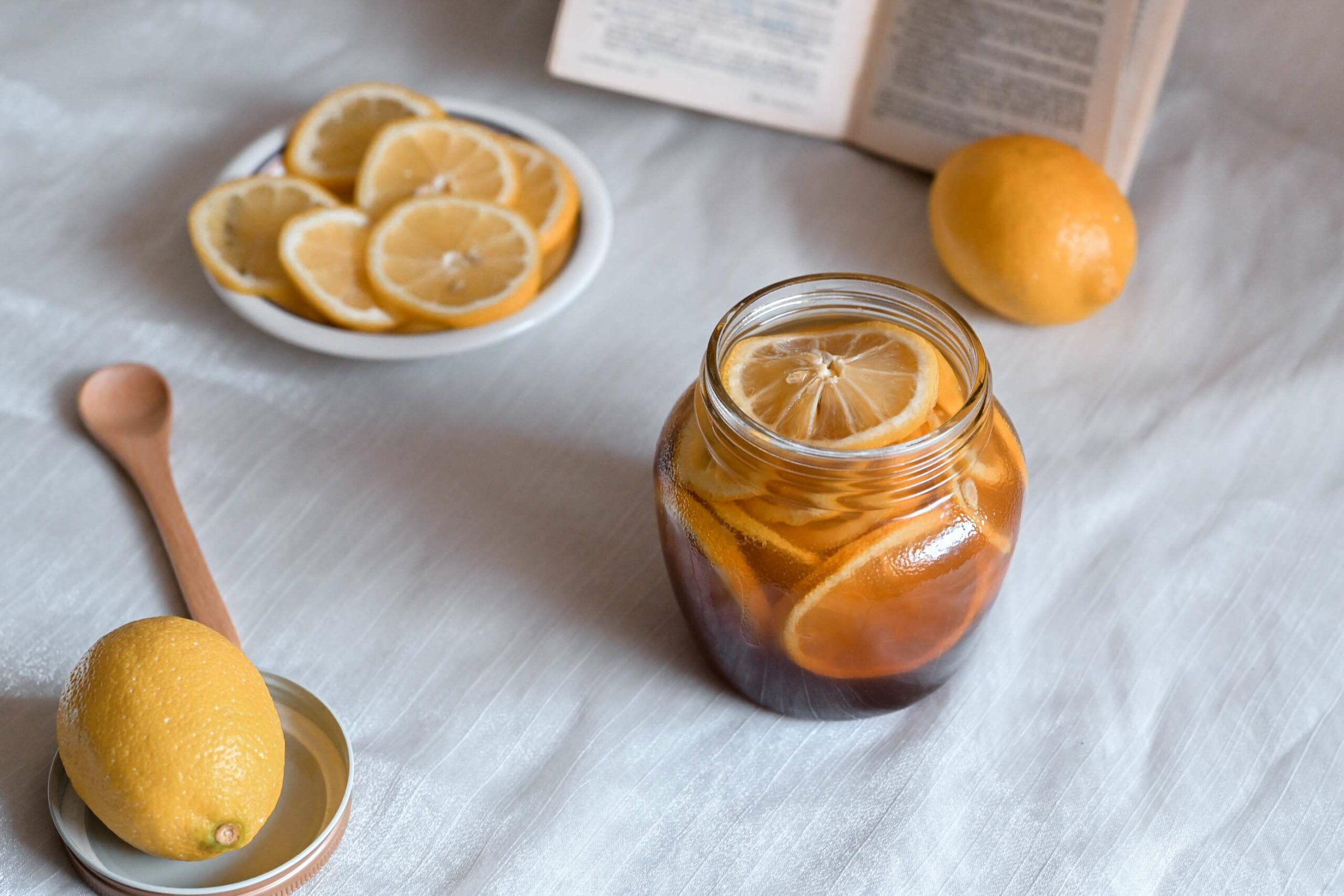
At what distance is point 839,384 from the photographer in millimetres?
574

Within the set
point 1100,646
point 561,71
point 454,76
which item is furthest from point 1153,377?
point 454,76

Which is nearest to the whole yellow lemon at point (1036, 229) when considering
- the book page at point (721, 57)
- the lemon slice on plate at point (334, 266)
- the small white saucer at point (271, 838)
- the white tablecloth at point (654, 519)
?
the white tablecloth at point (654, 519)

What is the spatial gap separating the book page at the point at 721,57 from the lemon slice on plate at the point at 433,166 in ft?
0.49

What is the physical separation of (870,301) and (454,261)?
0.34m

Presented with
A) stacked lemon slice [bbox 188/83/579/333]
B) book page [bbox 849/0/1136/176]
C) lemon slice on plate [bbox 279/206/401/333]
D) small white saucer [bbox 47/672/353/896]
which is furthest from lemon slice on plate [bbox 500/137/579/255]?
small white saucer [bbox 47/672/353/896]

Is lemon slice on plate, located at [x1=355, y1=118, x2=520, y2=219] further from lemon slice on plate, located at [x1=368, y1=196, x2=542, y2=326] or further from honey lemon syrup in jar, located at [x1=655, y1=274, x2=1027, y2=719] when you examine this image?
honey lemon syrup in jar, located at [x1=655, y1=274, x2=1027, y2=719]

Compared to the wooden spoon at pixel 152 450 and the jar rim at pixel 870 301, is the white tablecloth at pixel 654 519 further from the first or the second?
the jar rim at pixel 870 301

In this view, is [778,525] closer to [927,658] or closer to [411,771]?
[927,658]

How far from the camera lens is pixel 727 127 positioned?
1047 mm

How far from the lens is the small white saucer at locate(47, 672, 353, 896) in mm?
574

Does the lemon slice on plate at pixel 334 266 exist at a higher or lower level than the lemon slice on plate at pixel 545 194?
lower

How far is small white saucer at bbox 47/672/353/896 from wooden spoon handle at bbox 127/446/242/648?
0.08 meters

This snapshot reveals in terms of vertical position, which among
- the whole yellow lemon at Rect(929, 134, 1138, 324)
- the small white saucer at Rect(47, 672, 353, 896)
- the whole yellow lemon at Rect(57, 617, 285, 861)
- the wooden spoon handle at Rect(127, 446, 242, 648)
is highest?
the whole yellow lemon at Rect(929, 134, 1138, 324)

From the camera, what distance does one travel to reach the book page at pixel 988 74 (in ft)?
2.98
